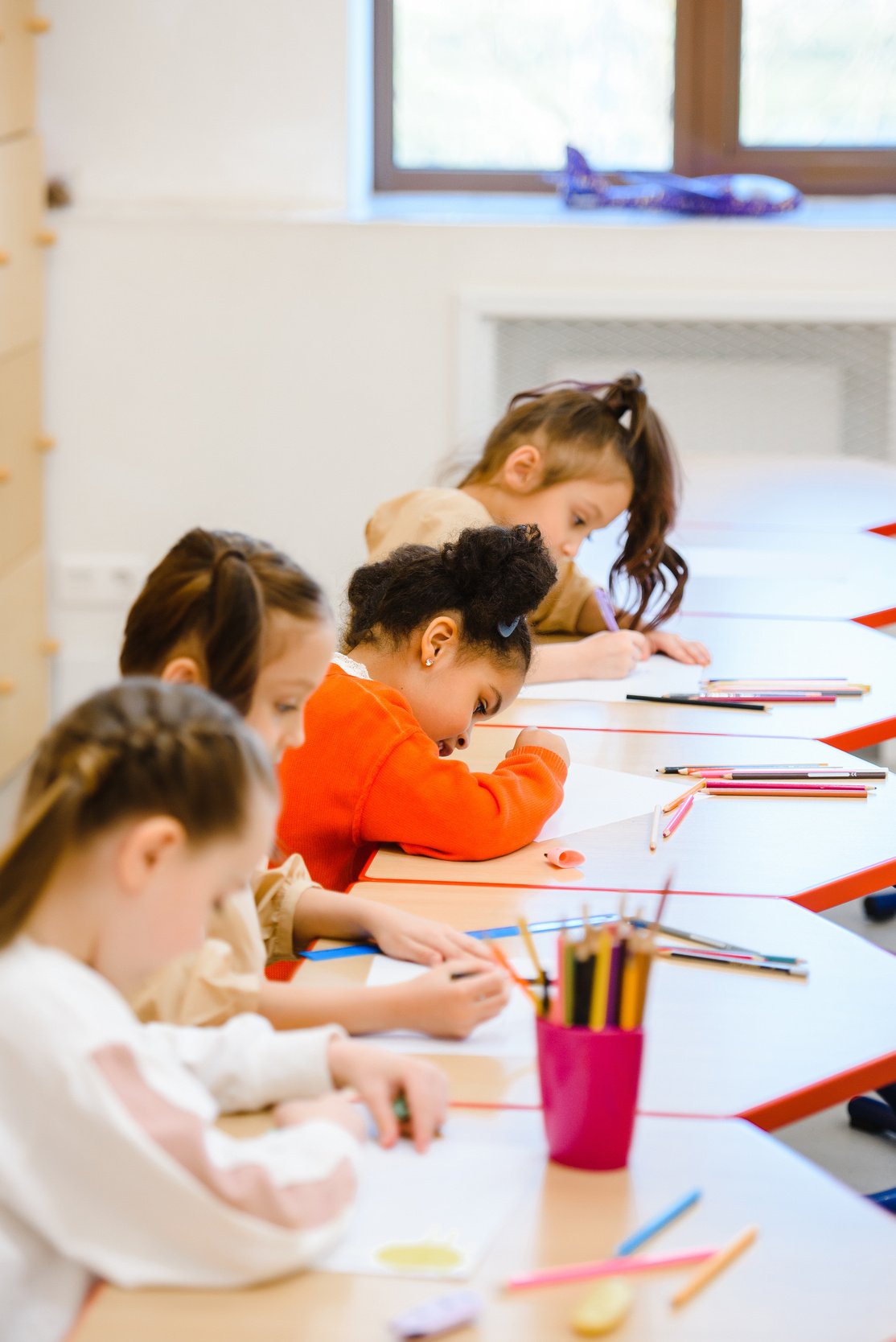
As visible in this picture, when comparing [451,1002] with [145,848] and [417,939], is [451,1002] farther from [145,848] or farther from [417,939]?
[145,848]

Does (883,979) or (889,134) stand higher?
(889,134)

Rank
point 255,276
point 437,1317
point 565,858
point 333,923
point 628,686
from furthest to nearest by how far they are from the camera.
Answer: point 255,276 → point 628,686 → point 565,858 → point 333,923 → point 437,1317

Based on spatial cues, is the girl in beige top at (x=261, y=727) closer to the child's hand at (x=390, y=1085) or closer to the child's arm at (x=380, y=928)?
the child's arm at (x=380, y=928)

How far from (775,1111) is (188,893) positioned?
429mm

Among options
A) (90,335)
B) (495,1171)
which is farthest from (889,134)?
(495,1171)

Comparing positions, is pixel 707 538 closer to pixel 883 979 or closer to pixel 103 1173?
pixel 883 979

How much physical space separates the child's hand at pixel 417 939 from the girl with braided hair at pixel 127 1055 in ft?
0.98

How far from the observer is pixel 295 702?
1258mm

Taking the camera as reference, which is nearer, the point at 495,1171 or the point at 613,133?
the point at 495,1171

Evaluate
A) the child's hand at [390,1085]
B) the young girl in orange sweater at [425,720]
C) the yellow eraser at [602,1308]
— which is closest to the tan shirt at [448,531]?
the young girl in orange sweater at [425,720]

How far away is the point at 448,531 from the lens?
2.23m

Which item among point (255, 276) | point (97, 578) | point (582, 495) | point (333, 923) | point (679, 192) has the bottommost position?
point (97, 578)

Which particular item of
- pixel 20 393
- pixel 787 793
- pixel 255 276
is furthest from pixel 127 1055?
pixel 255 276

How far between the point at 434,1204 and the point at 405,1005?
0.24 metres
